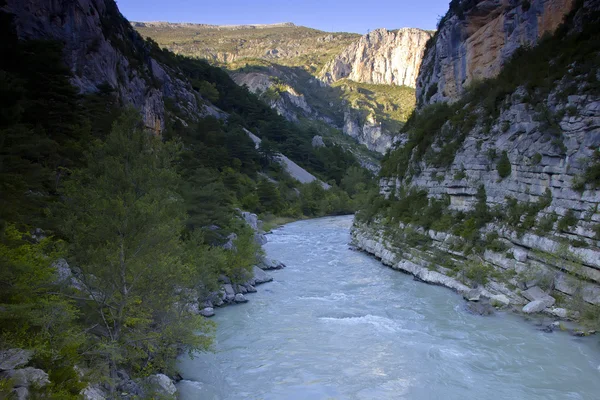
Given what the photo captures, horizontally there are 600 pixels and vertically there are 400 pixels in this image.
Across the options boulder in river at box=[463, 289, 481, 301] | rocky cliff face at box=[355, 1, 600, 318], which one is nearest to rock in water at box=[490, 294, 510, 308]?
rocky cliff face at box=[355, 1, 600, 318]

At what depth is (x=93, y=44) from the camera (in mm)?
30109

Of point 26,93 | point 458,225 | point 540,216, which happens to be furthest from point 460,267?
point 26,93

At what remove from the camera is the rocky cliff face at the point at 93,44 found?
2602 centimetres

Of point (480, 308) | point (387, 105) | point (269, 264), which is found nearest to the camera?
point (480, 308)

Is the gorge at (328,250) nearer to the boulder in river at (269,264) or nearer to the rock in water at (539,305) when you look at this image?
the rock in water at (539,305)

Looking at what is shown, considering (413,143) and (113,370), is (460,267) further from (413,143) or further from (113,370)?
(113,370)

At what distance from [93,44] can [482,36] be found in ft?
94.9

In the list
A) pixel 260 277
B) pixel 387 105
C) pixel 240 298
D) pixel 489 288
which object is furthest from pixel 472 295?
pixel 387 105

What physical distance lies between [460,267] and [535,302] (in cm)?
483

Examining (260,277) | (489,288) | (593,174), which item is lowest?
(260,277)

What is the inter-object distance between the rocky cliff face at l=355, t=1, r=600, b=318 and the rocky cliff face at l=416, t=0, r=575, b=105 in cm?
7

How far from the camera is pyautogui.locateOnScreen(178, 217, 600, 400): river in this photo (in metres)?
9.70

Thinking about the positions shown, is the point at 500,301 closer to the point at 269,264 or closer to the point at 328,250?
the point at 269,264

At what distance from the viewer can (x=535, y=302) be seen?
13.7 m
